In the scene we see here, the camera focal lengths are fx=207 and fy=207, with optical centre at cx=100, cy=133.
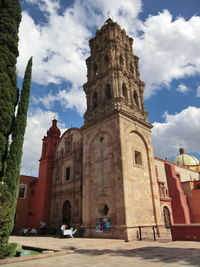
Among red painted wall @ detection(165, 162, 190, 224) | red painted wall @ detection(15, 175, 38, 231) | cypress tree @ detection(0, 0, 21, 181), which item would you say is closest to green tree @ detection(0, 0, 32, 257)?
cypress tree @ detection(0, 0, 21, 181)

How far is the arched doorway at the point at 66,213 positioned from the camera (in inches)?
898

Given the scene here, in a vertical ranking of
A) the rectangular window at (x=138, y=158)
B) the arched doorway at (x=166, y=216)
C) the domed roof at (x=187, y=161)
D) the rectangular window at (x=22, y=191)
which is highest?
the domed roof at (x=187, y=161)

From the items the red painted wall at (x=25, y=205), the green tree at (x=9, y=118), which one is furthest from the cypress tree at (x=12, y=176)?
the red painted wall at (x=25, y=205)

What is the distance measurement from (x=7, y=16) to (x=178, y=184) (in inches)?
1008

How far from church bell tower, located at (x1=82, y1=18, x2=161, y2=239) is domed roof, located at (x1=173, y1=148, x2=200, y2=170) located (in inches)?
1089

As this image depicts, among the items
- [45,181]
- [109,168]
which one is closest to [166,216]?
[109,168]

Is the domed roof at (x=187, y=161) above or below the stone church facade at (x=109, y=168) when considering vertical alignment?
above

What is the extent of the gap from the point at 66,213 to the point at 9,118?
51.5 ft

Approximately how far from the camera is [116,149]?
700 inches

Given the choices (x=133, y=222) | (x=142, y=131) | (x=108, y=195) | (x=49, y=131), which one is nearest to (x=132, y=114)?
(x=142, y=131)

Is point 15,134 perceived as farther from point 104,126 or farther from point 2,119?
point 104,126

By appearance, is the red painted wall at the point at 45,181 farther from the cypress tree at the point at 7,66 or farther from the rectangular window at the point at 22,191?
the cypress tree at the point at 7,66

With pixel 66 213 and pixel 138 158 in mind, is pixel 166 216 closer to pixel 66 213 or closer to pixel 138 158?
pixel 138 158

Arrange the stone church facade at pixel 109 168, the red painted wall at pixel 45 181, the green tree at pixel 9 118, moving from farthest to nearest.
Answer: the red painted wall at pixel 45 181, the stone church facade at pixel 109 168, the green tree at pixel 9 118
